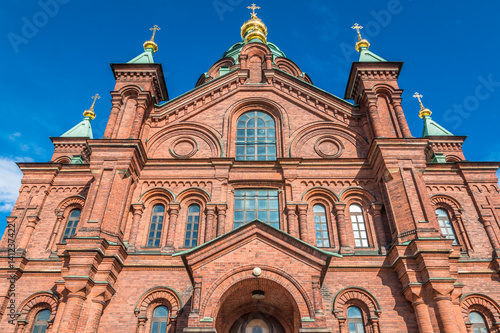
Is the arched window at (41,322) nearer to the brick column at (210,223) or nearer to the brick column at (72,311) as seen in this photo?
the brick column at (72,311)

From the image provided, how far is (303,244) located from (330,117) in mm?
8795

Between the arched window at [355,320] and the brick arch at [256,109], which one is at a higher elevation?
the brick arch at [256,109]

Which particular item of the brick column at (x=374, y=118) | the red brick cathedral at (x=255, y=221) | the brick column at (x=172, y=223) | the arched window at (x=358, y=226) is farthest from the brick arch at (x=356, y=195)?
the brick column at (x=172, y=223)

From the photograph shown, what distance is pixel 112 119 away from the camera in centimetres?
1794

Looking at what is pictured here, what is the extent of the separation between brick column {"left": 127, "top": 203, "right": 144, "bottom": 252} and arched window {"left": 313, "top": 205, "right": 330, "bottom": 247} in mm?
7138

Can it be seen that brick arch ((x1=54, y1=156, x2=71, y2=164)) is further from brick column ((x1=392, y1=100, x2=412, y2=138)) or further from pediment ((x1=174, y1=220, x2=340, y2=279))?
brick column ((x1=392, y1=100, x2=412, y2=138))

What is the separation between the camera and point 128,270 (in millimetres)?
14398

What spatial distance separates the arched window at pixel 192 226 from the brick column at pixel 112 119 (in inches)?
194

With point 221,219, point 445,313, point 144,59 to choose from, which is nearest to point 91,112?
point 144,59

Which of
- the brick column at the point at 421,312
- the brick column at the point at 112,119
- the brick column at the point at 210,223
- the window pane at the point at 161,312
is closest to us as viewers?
the brick column at the point at 421,312

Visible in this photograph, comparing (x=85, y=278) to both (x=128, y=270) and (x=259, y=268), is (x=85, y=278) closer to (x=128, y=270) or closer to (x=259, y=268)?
(x=128, y=270)

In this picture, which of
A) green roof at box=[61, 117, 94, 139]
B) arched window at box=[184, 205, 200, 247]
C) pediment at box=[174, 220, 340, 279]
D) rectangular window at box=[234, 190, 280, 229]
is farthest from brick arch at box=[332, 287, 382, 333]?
green roof at box=[61, 117, 94, 139]

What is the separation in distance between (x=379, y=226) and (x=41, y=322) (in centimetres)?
1314

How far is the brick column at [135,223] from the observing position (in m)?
15.2
